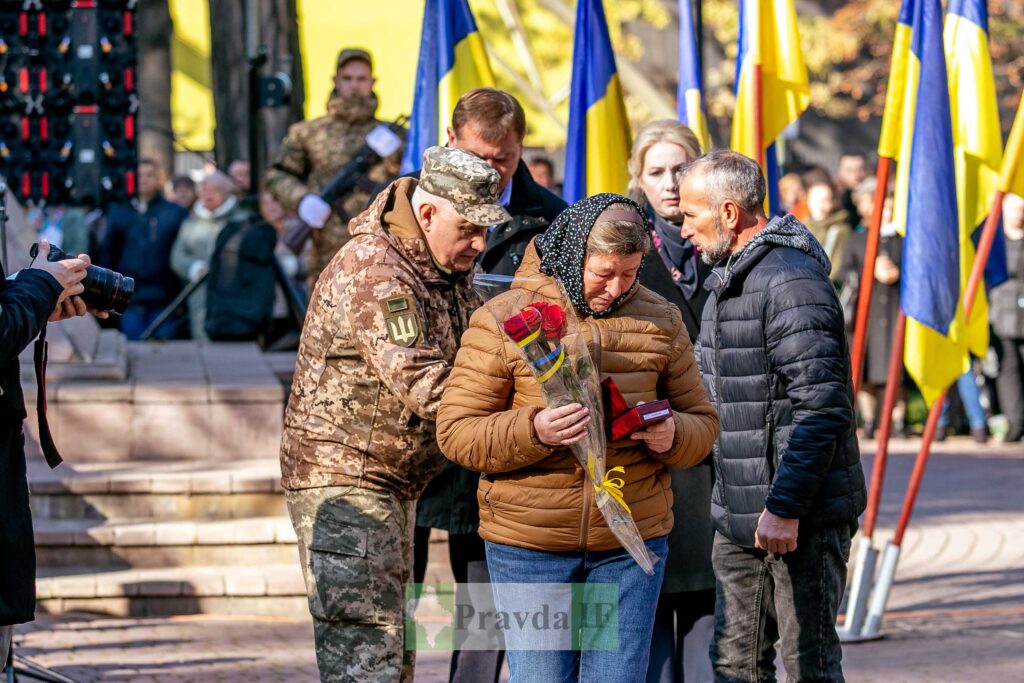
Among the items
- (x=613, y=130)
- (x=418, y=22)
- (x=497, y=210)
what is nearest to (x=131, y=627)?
(x=613, y=130)

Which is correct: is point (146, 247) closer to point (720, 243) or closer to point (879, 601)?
point (879, 601)

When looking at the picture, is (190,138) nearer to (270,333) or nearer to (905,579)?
(270,333)

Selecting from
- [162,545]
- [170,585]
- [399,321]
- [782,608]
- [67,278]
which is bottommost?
[170,585]

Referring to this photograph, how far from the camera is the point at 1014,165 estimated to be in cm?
771

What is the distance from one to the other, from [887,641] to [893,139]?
89.9 inches

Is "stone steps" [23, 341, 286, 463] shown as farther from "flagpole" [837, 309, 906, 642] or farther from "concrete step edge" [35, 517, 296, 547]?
"flagpole" [837, 309, 906, 642]

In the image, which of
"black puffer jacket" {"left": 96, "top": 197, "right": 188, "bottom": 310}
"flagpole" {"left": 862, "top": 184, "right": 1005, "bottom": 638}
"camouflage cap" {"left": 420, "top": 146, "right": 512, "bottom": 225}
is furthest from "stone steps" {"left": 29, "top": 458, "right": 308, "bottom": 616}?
"black puffer jacket" {"left": 96, "top": 197, "right": 188, "bottom": 310}

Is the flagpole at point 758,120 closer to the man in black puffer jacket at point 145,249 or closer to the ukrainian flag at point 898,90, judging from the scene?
the ukrainian flag at point 898,90

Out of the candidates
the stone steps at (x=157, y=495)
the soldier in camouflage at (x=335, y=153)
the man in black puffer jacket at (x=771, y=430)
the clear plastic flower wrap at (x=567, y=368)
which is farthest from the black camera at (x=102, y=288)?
the soldier in camouflage at (x=335, y=153)

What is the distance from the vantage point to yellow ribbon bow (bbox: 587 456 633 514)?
4395 millimetres

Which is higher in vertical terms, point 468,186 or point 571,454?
point 468,186

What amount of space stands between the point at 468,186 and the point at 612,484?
0.95m

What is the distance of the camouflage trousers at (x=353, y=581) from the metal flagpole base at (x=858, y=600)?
333 centimetres

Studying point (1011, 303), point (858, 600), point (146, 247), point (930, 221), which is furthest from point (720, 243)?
point (146, 247)
